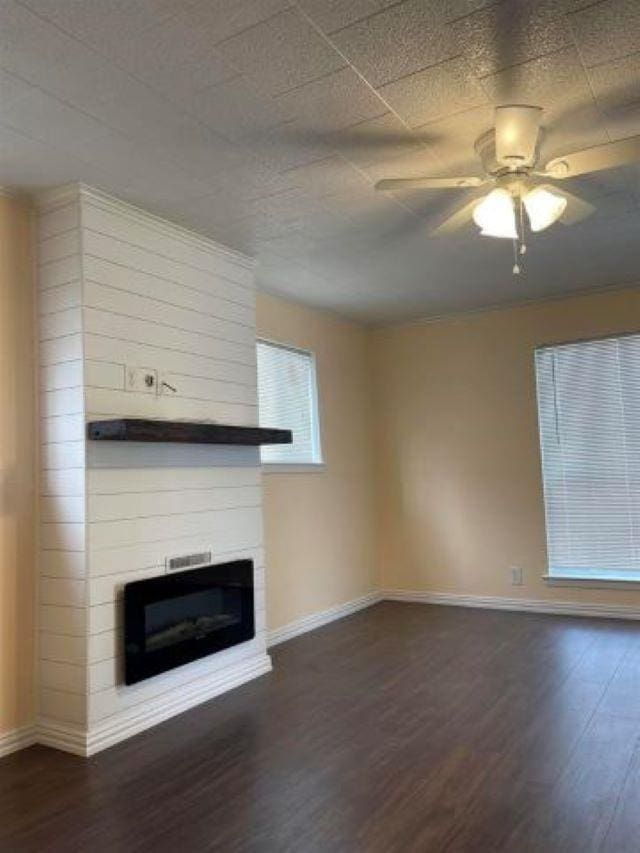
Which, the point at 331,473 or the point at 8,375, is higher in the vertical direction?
the point at 8,375

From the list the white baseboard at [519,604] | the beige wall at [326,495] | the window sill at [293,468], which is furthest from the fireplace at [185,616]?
the white baseboard at [519,604]

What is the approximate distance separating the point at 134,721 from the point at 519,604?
342cm

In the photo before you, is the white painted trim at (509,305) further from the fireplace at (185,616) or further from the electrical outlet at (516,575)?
the fireplace at (185,616)

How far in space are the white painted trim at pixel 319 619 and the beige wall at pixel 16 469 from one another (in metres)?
1.89

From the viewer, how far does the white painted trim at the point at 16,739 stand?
2.89m

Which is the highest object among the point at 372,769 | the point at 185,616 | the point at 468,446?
the point at 468,446

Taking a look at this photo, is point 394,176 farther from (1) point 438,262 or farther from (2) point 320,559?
(2) point 320,559

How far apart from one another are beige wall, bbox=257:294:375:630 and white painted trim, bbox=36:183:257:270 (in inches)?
38.9

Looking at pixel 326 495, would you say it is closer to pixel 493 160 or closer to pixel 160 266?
pixel 160 266

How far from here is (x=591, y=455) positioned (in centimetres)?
514

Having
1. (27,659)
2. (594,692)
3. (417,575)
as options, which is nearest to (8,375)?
(27,659)

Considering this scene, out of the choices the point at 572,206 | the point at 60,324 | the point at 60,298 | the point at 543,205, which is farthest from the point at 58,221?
the point at 572,206

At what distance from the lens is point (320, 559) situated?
521 cm

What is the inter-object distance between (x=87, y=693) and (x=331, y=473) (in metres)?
2.91
